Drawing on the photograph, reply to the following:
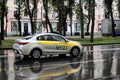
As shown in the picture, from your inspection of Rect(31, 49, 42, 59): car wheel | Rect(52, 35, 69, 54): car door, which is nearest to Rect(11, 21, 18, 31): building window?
Rect(52, 35, 69, 54): car door

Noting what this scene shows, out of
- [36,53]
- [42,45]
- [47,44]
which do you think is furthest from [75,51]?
[36,53]

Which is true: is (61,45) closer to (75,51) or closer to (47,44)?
(47,44)

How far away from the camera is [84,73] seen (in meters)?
13.0

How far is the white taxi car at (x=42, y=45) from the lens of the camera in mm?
18578

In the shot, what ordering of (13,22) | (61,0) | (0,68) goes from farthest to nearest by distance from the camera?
(13,22)
(61,0)
(0,68)

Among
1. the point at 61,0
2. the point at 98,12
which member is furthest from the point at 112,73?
the point at 98,12

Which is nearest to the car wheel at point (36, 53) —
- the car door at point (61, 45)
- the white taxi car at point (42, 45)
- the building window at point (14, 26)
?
the white taxi car at point (42, 45)

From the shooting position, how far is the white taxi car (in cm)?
1858

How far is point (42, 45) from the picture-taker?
1897 centimetres

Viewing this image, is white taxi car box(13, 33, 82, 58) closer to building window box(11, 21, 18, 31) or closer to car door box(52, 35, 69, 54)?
car door box(52, 35, 69, 54)

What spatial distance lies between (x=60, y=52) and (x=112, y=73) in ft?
23.5

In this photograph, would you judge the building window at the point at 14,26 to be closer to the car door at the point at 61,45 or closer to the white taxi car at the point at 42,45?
the white taxi car at the point at 42,45

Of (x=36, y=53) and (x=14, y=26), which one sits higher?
(x=14, y=26)

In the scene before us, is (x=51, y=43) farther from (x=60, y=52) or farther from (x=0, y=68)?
(x=0, y=68)
